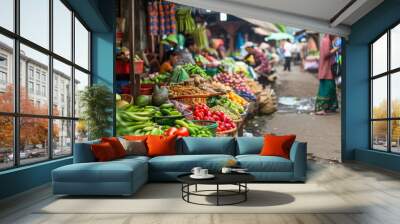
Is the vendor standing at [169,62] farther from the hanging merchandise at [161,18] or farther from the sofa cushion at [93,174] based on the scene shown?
the sofa cushion at [93,174]

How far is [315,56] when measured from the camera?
39.2 ft

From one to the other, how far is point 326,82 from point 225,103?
10.4 ft

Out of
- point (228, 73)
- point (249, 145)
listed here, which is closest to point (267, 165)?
point (249, 145)

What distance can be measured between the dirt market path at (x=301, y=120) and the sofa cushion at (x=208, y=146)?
4.74 metres

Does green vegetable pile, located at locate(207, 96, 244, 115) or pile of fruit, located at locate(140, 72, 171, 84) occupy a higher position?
pile of fruit, located at locate(140, 72, 171, 84)

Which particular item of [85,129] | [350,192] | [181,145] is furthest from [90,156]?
[350,192]

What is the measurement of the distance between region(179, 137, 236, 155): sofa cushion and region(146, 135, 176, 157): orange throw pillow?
0.24 m

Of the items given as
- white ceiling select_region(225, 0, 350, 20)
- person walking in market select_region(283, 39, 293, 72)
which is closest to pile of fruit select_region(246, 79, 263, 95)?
person walking in market select_region(283, 39, 293, 72)

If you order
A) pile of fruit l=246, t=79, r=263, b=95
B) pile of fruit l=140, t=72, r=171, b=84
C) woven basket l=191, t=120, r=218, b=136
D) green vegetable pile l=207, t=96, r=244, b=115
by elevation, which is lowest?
woven basket l=191, t=120, r=218, b=136

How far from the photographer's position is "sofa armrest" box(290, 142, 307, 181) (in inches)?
223

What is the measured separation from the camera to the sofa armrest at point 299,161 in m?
5.66

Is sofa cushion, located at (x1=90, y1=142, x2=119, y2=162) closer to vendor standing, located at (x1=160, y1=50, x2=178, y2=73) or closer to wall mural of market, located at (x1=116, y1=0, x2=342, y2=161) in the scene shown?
wall mural of market, located at (x1=116, y1=0, x2=342, y2=161)

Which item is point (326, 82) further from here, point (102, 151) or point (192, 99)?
point (102, 151)

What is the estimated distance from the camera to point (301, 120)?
1149 centimetres
